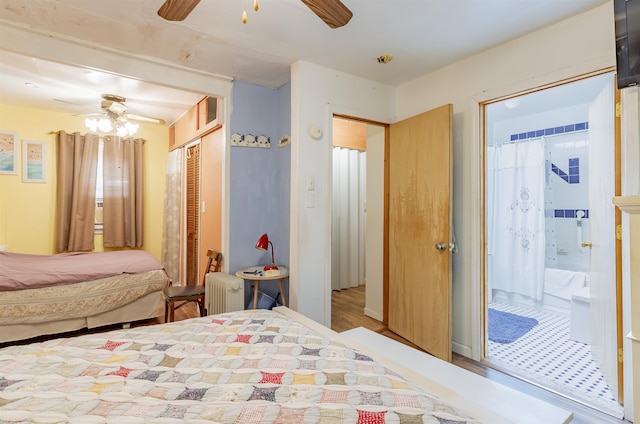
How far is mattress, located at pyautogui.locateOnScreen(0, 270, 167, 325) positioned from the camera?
2.56 meters

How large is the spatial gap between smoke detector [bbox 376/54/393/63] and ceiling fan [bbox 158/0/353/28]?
3.54 feet

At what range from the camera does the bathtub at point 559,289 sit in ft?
11.7

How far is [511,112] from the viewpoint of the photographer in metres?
3.90

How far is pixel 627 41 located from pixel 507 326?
8.89 ft

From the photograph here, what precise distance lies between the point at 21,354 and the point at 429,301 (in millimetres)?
2516

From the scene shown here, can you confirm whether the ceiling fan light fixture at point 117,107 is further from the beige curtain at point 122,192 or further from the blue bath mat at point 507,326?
the blue bath mat at point 507,326

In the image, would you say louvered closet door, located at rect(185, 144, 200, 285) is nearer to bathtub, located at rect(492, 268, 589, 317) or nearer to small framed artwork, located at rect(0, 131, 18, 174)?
small framed artwork, located at rect(0, 131, 18, 174)

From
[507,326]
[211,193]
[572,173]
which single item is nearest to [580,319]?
[507,326]

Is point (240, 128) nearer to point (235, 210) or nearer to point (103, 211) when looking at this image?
point (235, 210)

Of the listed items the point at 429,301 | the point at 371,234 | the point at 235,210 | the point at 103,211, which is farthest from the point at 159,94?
the point at 429,301

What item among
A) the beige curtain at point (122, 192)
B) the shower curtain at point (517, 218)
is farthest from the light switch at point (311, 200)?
the beige curtain at point (122, 192)

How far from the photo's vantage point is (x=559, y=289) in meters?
3.67

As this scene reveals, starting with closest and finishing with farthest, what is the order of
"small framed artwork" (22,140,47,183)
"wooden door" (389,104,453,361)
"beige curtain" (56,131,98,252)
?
"wooden door" (389,104,453,361), "small framed artwork" (22,140,47,183), "beige curtain" (56,131,98,252)

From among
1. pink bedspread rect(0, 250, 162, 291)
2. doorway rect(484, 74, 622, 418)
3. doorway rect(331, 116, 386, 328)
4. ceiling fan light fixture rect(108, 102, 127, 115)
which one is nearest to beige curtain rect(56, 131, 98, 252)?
pink bedspread rect(0, 250, 162, 291)
